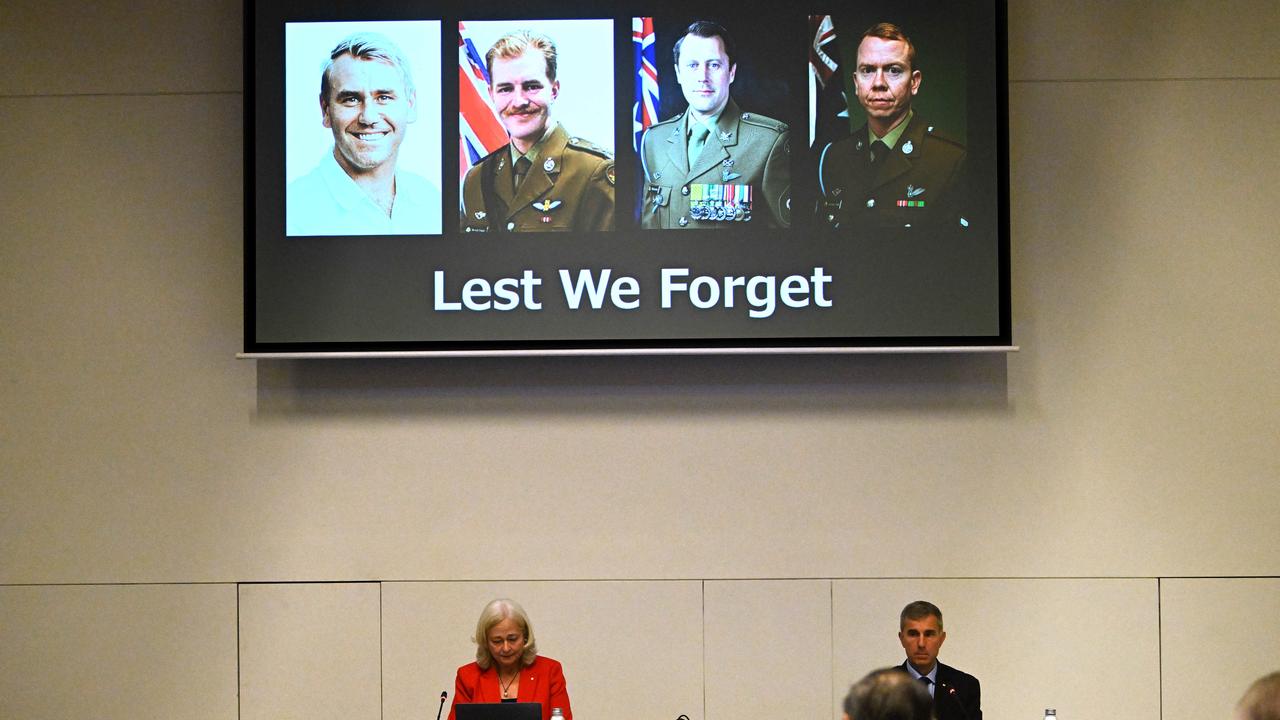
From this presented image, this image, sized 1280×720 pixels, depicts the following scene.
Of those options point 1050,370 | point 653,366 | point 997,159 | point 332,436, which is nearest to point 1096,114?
point 997,159

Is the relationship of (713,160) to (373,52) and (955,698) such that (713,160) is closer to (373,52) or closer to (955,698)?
(373,52)

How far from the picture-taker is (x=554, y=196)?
4.58 metres

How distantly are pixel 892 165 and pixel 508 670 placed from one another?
238 cm

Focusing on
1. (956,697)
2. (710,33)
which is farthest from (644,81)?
(956,697)

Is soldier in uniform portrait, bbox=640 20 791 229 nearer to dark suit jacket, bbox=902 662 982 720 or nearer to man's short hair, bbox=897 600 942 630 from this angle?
man's short hair, bbox=897 600 942 630

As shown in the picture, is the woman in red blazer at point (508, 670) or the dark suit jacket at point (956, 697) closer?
the dark suit jacket at point (956, 697)

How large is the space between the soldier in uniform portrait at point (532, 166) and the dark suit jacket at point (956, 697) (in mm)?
2087

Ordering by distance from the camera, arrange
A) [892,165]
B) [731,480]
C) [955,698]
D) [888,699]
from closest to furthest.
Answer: [888,699] → [955,698] → [892,165] → [731,480]

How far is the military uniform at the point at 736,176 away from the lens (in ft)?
14.9

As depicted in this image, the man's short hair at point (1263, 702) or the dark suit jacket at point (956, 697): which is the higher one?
the man's short hair at point (1263, 702)

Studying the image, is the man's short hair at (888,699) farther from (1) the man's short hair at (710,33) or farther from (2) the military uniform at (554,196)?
(1) the man's short hair at (710,33)

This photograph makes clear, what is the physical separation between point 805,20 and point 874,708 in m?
3.19

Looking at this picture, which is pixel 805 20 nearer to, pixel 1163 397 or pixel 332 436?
pixel 1163 397

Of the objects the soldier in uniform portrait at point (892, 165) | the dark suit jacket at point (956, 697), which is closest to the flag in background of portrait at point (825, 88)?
the soldier in uniform portrait at point (892, 165)
